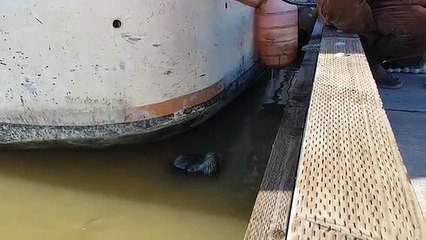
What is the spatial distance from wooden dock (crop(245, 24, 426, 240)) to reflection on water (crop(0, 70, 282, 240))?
44cm

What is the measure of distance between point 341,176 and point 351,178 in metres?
0.02

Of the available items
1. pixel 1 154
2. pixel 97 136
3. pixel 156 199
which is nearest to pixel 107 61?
pixel 97 136

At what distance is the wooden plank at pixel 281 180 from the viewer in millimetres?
1514

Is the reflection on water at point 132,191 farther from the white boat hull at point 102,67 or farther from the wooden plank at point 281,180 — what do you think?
the wooden plank at point 281,180

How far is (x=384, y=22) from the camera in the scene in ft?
9.48

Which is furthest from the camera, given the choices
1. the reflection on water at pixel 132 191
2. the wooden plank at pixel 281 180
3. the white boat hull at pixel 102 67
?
the white boat hull at pixel 102 67

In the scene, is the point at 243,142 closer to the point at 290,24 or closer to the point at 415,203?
the point at 290,24

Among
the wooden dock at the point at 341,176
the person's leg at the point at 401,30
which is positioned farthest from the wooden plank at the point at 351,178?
the person's leg at the point at 401,30

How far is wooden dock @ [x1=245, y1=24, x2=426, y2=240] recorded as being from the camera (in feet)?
2.99

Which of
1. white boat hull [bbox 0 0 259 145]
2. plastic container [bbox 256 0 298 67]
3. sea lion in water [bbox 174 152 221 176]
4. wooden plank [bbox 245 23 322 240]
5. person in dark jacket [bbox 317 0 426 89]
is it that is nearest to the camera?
wooden plank [bbox 245 23 322 240]

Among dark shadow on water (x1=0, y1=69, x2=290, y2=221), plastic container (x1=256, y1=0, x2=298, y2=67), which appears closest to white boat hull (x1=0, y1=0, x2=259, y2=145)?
dark shadow on water (x1=0, y1=69, x2=290, y2=221)

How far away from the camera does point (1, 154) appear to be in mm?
2760

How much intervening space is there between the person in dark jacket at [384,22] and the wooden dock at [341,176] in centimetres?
71

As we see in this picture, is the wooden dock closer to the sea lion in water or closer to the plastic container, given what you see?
the sea lion in water
